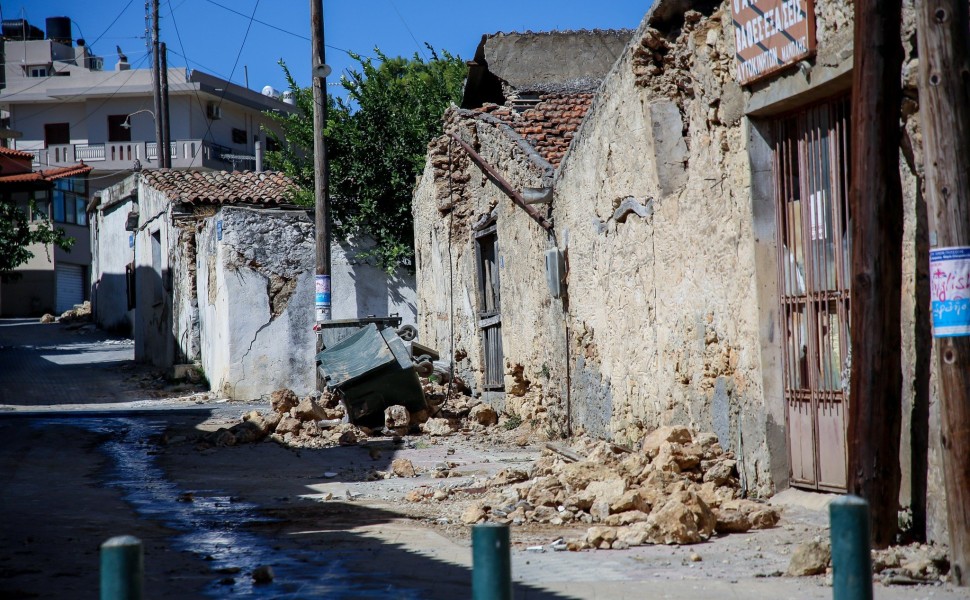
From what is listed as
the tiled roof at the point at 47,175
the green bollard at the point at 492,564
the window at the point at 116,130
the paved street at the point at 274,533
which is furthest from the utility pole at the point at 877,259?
the window at the point at 116,130

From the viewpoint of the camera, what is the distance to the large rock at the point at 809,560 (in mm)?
4949

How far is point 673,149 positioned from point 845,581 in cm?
547

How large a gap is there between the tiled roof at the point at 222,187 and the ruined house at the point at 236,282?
0.02 metres

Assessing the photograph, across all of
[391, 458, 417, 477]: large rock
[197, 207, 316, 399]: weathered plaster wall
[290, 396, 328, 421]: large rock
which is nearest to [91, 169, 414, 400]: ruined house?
[197, 207, 316, 399]: weathered plaster wall

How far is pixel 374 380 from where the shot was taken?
12953mm

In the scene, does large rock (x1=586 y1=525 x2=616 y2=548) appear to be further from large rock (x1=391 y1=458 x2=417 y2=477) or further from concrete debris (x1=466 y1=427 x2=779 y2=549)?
large rock (x1=391 y1=458 x2=417 y2=477)

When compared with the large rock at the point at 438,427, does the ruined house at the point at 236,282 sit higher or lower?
higher

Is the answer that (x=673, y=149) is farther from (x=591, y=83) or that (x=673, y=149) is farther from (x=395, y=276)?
(x=395, y=276)

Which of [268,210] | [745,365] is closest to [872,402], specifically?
[745,365]

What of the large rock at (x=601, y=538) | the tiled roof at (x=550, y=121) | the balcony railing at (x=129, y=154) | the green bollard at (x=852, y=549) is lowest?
the large rock at (x=601, y=538)

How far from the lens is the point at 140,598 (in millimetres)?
2834

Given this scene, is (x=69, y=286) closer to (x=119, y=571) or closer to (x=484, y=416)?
(x=484, y=416)

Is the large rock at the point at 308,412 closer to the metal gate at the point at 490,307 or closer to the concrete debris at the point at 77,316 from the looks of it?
the metal gate at the point at 490,307

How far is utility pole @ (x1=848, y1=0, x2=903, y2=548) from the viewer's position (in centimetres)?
518
